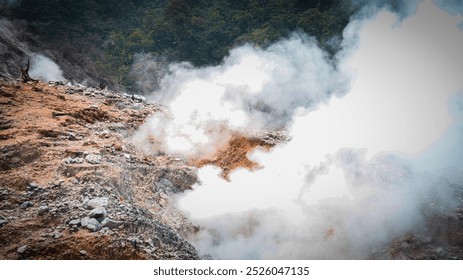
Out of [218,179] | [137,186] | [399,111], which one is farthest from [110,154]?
[399,111]

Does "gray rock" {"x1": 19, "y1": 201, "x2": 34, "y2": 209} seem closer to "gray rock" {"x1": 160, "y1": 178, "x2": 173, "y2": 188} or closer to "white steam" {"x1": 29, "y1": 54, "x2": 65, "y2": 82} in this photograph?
"gray rock" {"x1": 160, "y1": 178, "x2": 173, "y2": 188}

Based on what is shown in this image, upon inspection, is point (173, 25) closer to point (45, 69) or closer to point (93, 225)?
point (45, 69)

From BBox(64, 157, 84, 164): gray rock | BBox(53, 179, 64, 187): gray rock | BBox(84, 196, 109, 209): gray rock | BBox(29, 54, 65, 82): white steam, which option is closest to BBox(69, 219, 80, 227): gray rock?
BBox(84, 196, 109, 209): gray rock

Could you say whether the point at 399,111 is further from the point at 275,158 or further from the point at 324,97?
the point at 324,97

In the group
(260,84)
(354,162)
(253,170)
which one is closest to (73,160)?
(253,170)

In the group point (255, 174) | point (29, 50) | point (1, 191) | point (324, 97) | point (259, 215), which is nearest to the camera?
point (1, 191)

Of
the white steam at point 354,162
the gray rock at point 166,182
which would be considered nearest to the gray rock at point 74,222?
the white steam at point 354,162
